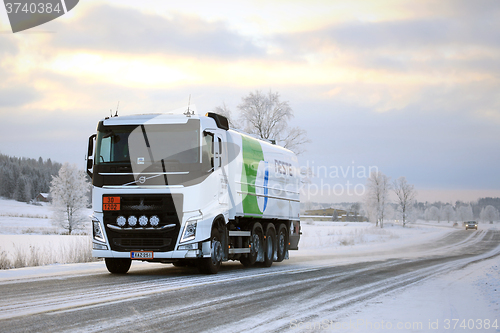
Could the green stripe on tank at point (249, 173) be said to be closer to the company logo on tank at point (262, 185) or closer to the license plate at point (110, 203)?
the company logo on tank at point (262, 185)

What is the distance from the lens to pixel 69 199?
69.2 meters

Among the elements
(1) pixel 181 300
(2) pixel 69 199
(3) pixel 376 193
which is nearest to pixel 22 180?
(2) pixel 69 199

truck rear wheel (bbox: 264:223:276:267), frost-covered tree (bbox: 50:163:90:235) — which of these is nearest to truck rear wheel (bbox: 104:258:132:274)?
truck rear wheel (bbox: 264:223:276:267)

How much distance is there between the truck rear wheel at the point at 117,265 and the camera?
44.8ft

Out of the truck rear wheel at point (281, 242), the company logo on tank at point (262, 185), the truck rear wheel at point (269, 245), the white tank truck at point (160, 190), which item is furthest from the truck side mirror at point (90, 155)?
the truck rear wheel at point (281, 242)

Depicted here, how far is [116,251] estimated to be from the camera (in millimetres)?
12719

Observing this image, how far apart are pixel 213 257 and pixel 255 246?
322cm

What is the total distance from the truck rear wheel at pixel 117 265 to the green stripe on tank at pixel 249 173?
376 centimetres

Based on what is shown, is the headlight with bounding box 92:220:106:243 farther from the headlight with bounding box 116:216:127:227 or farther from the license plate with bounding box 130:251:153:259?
the license plate with bounding box 130:251:153:259

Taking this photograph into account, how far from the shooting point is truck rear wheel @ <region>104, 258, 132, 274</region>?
13.6 metres

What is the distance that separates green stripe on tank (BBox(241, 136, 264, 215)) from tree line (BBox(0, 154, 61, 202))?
124917 mm

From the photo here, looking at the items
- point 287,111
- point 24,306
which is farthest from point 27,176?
point 24,306

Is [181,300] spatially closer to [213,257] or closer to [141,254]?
[141,254]

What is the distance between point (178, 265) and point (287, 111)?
97.2ft
